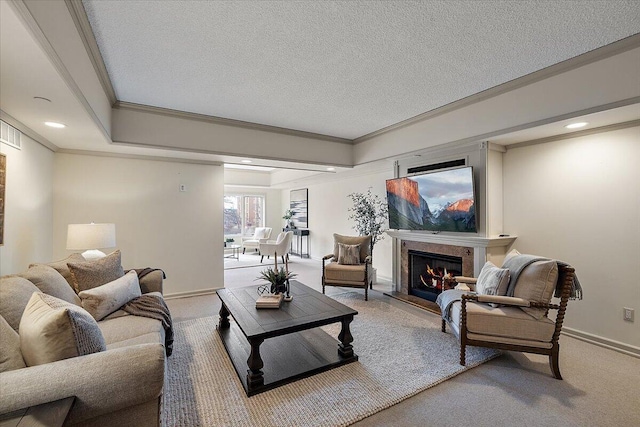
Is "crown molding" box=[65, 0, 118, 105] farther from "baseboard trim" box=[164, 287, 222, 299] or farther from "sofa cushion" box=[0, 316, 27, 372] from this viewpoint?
"baseboard trim" box=[164, 287, 222, 299]

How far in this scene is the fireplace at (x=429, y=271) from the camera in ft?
13.5

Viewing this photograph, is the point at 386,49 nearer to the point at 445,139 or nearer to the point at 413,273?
the point at 445,139

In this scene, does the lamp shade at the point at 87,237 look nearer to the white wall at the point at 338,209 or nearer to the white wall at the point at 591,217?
the white wall at the point at 338,209

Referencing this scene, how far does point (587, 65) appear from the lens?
2504 mm

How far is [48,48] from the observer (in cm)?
154

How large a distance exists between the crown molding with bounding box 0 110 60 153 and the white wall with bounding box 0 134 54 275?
0.05m

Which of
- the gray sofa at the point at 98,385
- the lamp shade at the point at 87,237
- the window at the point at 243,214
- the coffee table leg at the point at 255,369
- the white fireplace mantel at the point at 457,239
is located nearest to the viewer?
the gray sofa at the point at 98,385

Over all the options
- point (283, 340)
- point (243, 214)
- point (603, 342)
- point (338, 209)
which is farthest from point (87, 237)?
point (243, 214)

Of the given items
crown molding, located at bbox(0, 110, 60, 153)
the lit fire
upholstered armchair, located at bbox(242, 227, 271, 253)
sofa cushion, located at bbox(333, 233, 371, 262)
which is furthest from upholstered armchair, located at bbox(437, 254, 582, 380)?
upholstered armchair, located at bbox(242, 227, 271, 253)

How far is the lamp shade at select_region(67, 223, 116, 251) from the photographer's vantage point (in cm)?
300

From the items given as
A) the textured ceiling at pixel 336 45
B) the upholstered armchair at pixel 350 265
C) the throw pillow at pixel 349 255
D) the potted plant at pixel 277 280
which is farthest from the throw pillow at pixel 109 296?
the throw pillow at pixel 349 255

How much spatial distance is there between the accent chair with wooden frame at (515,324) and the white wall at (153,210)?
3804 mm

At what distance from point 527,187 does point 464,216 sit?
787 millimetres

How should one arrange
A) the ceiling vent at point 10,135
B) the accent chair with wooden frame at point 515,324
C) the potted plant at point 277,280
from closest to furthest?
1. the accent chair with wooden frame at point 515,324
2. the ceiling vent at point 10,135
3. the potted plant at point 277,280
